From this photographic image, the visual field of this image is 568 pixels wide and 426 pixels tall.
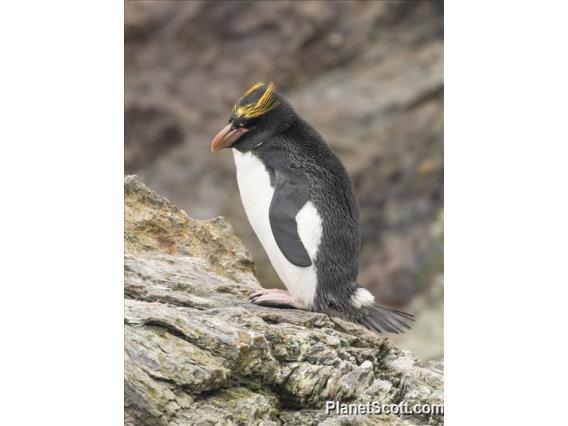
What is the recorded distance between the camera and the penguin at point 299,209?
138 inches

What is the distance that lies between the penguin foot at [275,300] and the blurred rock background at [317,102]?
6.55 feet

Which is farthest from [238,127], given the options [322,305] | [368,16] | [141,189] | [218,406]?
[368,16]

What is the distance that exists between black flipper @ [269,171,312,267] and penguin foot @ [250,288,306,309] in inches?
6.6

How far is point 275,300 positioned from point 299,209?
1.18ft

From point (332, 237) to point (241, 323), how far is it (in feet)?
1.70

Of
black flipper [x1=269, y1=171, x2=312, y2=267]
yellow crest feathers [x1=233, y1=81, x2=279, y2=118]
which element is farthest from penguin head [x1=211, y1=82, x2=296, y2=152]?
black flipper [x1=269, y1=171, x2=312, y2=267]

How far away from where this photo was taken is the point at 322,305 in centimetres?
356

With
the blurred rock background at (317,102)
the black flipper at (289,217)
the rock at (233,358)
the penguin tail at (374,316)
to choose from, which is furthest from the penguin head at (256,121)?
the blurred rock background at (317,102)

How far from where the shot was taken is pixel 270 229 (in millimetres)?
3543

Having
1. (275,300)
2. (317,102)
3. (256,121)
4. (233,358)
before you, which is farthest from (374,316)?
(317,102)

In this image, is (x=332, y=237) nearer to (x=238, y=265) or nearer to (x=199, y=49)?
(x=238, y=265)

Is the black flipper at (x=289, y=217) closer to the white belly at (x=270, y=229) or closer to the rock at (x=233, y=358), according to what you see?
the white belly at (x=270, y=229)

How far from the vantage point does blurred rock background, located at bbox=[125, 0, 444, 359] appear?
5.80 metres

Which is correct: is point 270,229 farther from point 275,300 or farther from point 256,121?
point 256,121
